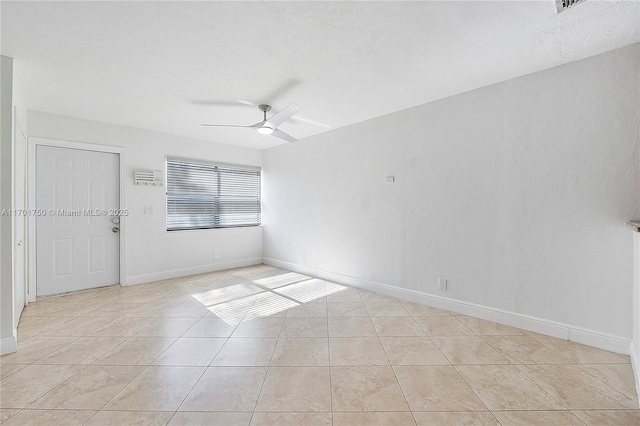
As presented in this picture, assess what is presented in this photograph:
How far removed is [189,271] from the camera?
4.82 m

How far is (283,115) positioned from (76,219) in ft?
11.4

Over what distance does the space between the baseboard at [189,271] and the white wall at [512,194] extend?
2421 mm

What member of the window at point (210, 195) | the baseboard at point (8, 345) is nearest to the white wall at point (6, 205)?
the baseboard at point (8, 345)

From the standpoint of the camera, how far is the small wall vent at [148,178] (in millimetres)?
4270

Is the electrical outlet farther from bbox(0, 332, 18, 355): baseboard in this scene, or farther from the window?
bbox(0, 332, 18, 355): baseboard

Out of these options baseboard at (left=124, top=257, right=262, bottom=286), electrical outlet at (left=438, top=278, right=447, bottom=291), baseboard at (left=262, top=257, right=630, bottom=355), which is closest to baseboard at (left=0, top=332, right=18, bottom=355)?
baseboard at (left=124, top=257, right=262, bottom=286)

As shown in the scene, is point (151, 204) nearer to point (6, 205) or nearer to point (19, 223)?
point (19, 223)

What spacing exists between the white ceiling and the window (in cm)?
170

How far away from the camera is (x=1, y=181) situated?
2.23 meters

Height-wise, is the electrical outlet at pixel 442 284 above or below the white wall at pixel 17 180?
below

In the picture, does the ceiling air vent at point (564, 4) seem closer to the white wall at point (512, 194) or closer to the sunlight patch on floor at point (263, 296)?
the white wall at point (512, 194)

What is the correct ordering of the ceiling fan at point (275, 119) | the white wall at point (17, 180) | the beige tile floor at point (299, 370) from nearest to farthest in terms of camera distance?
the beige tile floor at point (299, 370), the white wall at point (17, 180), the ceiling fan at point (275, 119)

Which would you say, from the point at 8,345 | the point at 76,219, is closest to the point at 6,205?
the point at 8,345

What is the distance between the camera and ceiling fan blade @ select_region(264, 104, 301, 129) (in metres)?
2.72
